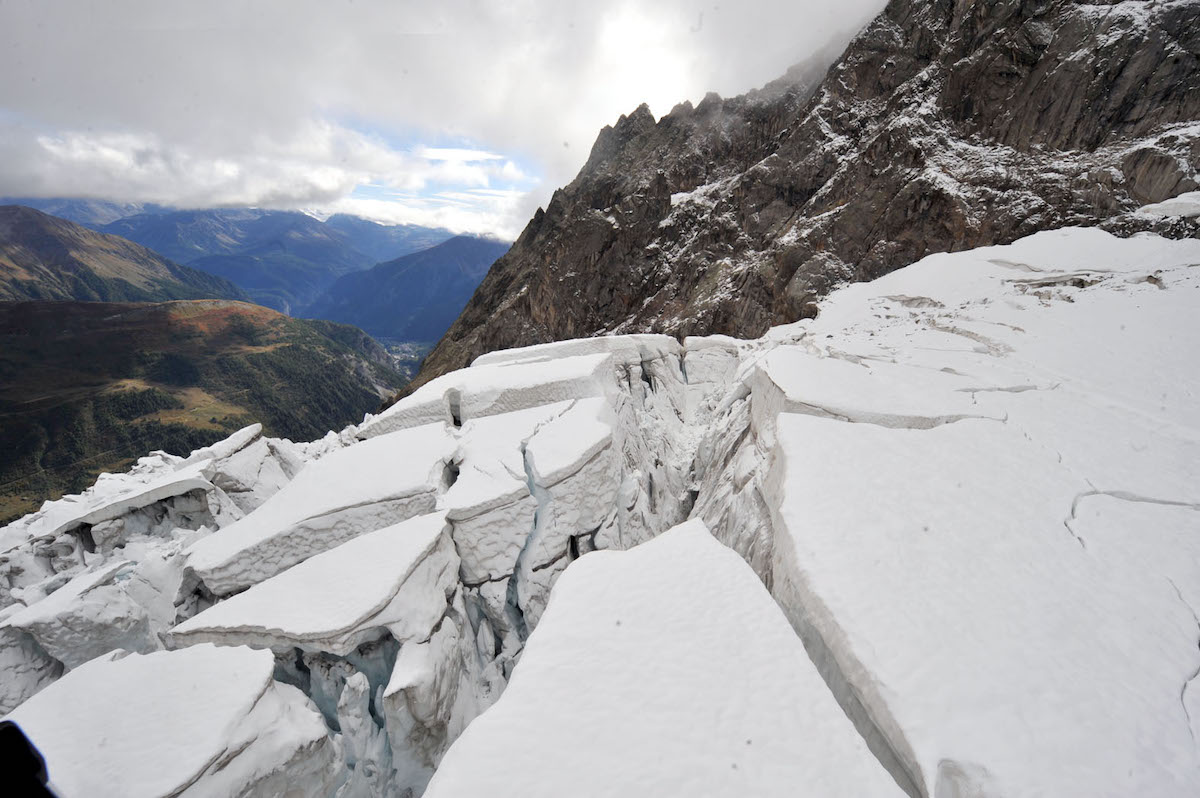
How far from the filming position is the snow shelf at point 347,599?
5.43 metres

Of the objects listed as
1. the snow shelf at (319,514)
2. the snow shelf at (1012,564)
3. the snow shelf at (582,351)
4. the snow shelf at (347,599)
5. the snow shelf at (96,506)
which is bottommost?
the snow shelf at (1012,564)

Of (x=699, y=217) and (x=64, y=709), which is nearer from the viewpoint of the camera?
(x=64, y=709)

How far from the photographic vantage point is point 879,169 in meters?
38.1

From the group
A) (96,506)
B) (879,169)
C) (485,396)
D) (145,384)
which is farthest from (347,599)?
(145,384)

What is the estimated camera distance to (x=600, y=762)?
131 inches

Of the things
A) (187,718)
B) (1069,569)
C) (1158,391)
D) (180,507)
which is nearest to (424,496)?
(187,718)

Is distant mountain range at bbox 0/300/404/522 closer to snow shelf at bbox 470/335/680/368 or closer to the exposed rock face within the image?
the exposed rock face

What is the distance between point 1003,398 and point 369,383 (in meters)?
154

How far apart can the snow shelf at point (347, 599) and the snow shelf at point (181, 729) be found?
37 cm

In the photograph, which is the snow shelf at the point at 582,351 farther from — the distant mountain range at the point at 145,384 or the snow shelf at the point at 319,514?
the distant mountain range at the point at 145,384

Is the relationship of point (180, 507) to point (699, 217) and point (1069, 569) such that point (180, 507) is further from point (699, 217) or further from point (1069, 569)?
point (699, 217)

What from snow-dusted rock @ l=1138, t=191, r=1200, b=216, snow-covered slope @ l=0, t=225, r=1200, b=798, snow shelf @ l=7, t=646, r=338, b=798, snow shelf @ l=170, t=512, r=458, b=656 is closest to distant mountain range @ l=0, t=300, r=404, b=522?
snow-covered slope @ l=0, t=225, r=1200, b=798

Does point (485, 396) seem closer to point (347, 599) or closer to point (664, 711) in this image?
point (347, 599)

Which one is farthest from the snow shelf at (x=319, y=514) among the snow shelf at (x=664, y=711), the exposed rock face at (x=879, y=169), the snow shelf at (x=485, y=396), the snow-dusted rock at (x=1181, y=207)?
the snow-dusted rock at (x=1181, y=207)
